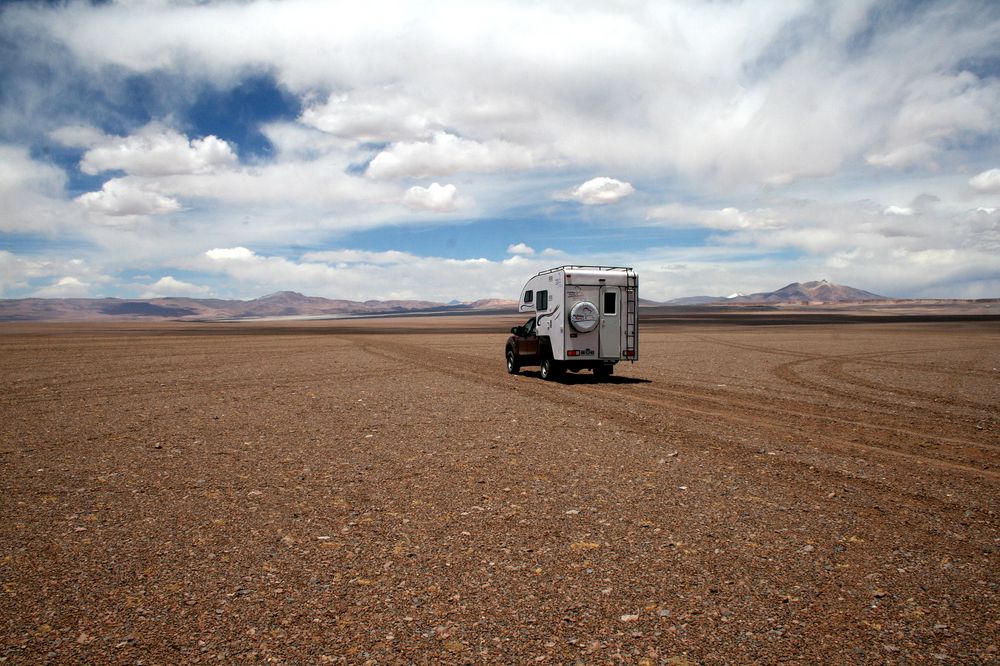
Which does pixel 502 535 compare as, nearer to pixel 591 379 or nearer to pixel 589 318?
pixel 589 318

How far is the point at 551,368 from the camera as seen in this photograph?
2181cm

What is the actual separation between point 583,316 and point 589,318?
23cm

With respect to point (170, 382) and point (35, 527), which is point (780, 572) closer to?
point (35, 527)

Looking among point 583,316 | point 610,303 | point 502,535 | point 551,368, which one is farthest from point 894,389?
point 502,535

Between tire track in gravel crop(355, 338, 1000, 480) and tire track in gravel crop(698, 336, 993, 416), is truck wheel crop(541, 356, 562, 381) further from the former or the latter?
tire track in gravel crop(698, 336, 993, 416)

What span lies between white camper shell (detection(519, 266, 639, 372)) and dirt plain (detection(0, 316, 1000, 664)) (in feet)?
18.5

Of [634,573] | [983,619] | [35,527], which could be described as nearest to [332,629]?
[634,573]

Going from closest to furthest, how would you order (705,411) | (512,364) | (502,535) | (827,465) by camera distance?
(502,535)
(827,465)
(705,411)
(512,364)

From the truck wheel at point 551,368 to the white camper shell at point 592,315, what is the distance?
0.25 m

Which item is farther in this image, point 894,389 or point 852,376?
point 852,376

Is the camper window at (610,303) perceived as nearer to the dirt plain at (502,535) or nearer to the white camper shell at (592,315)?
the white camper shell at (592,315)

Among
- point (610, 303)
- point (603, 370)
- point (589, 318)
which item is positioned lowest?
point (603, 370)

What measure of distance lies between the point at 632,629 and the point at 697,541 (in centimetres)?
201

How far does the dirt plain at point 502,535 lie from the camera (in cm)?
484
